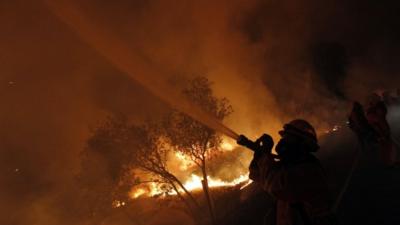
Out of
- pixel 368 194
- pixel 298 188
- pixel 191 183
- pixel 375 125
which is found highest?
pixel 191 183

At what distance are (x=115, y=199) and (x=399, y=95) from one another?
2324 cm

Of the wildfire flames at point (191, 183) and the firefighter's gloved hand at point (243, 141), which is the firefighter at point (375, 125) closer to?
the firefighter's gloved hand at point (243, 141)

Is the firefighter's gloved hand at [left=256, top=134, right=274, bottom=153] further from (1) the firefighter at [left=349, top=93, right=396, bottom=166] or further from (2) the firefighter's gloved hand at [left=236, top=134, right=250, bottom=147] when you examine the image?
(1) the firefighter at [left=349, top=93, right=396, bottom=166]

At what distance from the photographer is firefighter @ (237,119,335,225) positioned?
4184mm

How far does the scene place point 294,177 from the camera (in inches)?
164

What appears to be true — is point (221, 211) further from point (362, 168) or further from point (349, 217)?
point (349, 217)

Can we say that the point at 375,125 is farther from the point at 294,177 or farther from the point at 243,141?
the point at 294,177

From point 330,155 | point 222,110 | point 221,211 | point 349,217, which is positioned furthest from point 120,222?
point 349,217

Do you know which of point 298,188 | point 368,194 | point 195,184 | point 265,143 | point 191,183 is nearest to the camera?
point 298,188

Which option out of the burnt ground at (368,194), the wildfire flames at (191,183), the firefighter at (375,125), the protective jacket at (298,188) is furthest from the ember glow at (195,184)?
the protective jacket at (298,188)

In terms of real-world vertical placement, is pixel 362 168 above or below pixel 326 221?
above

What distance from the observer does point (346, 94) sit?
4872 centimetres

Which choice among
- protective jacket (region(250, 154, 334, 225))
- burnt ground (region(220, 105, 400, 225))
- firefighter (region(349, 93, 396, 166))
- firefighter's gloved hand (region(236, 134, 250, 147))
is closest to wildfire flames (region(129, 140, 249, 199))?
burnt ground (region(220, 105, 400, 225))

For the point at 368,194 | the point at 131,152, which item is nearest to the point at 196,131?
the point at 131,152
